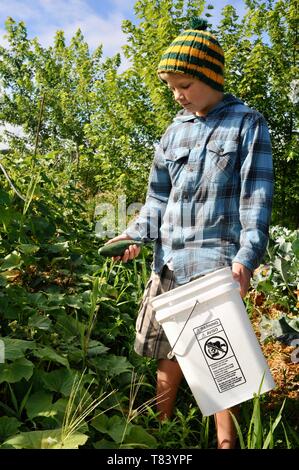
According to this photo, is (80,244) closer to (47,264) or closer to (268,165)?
(47,264)

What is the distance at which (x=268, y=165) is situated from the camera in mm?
1714

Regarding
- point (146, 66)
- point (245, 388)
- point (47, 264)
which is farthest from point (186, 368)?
point (146, 66)

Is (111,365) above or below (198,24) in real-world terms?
below

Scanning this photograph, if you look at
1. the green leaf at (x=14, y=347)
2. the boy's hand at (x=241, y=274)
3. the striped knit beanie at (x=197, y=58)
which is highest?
the striped knit beanie at (x=197, y=58)

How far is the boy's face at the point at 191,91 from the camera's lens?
1.79 meters

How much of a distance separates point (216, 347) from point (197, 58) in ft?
3.09

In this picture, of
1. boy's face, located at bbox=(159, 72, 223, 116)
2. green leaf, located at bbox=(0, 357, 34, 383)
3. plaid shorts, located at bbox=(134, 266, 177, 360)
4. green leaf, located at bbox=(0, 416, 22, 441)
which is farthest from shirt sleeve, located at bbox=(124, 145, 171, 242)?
green leaf, located at bbox=(0, 416, 22, 441)

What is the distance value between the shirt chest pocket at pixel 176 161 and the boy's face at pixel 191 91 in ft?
0.48

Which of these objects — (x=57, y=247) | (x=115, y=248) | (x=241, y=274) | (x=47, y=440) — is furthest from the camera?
(x=57, y=247)

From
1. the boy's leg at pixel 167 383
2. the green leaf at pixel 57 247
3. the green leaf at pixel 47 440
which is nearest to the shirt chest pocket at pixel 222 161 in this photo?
the boy's leg at pixel 167 383

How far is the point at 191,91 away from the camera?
178 cm

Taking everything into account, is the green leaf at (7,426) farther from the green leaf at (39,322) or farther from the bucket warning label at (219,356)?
the bucket warning label at (219,356)

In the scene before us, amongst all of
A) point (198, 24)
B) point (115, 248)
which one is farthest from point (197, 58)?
point (115, 248)

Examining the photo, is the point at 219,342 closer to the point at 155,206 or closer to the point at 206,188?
the point at 206,188
